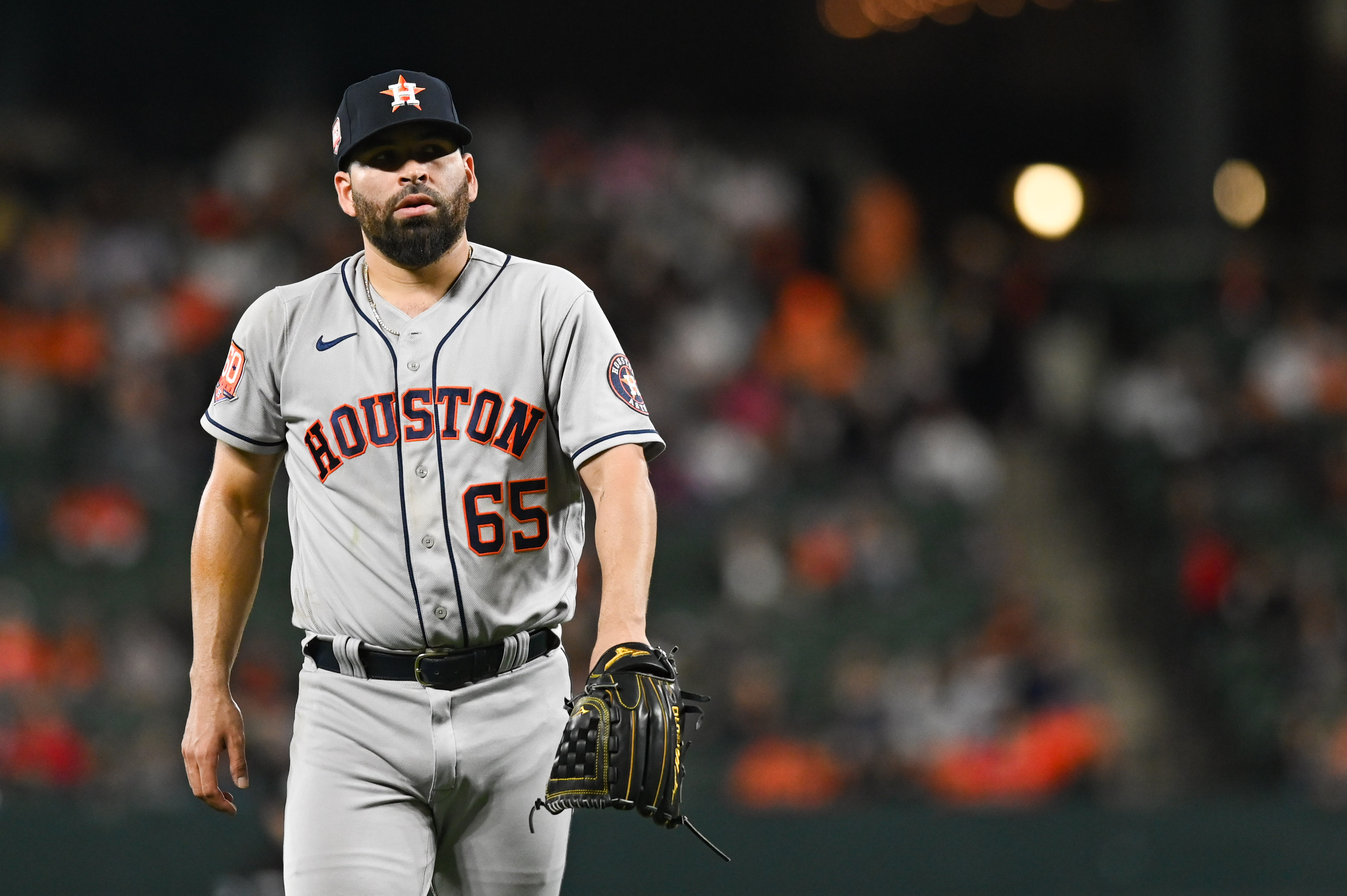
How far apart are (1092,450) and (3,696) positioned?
7522 mm

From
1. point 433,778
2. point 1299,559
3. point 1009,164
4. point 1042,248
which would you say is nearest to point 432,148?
point 433,778

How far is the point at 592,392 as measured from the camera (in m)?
3.04

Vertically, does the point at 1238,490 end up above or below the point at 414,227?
above

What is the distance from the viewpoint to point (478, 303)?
10.5 ft

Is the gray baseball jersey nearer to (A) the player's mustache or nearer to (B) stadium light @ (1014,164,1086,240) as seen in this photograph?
(A) the player's mustache

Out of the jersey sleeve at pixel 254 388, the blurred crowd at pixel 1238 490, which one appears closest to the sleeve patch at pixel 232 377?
the jersey sleeve at pixel 254 388

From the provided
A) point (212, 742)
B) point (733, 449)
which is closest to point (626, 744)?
point (212, 742)

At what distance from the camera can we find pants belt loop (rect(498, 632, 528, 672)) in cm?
313

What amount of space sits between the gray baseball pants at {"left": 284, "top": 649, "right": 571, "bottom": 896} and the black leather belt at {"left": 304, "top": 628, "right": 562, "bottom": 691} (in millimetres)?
16

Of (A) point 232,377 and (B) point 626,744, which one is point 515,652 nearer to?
(B) point 626,744

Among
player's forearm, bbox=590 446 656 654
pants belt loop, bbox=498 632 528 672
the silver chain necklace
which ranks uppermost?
the silver chain necklace

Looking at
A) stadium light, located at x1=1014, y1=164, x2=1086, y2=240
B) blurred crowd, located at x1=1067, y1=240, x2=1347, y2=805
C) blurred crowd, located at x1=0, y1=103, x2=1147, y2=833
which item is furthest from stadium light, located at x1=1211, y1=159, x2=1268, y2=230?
blurred crowd, located at x1=0, y1=103, x2=1147, y2=833

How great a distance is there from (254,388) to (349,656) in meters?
0.53

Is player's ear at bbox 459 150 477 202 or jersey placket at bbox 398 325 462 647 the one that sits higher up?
player's ear at bbox 459 150 477 202
